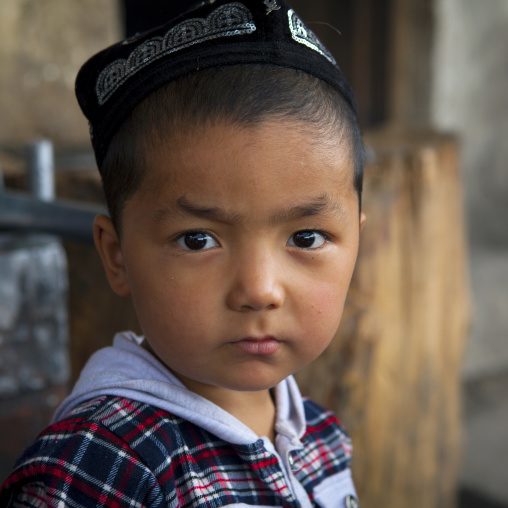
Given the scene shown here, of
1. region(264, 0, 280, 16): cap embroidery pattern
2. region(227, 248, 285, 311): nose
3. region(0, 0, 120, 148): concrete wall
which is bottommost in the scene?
region(227, 248, 285, 311): nose

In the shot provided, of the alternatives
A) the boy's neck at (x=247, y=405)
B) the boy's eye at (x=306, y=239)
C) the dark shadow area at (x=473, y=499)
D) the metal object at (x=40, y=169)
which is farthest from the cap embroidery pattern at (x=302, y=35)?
the dark shadow area at (x=473, y=499)

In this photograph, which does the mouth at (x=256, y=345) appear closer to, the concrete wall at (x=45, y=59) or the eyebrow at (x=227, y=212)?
the eyebrow at (x=227, y=212)

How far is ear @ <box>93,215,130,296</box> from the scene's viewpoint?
884 millimetres

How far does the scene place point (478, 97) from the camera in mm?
3600

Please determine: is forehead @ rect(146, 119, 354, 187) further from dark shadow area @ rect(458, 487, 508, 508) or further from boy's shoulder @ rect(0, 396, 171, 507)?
dark shadow area @ rect(458, 487, 508, 508)

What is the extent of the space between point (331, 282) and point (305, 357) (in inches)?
3.8

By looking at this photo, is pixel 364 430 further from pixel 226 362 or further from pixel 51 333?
pixel 226 362

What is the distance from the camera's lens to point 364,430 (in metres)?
2.25

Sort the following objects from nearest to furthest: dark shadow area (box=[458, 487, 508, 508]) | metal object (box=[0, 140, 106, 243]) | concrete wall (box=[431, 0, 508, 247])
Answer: metal object (box=[0, 140, 106, 243]), dark shadow area (box=[458, 487, 508, 508]), concrete wall (box=[431, 0, 508, 247])

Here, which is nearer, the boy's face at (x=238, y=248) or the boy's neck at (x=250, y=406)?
the boy's face at (x=238, y=248)

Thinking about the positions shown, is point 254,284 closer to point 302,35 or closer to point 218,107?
point 218,107

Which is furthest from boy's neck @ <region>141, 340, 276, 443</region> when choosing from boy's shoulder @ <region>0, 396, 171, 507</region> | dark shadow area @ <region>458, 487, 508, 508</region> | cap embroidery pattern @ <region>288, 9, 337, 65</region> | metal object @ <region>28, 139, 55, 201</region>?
dark shadow area @ <region>458, 487, 508, 508</region>

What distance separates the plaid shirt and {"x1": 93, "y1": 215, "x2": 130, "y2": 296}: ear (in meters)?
0.15

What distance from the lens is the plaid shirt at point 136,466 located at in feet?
2.49
